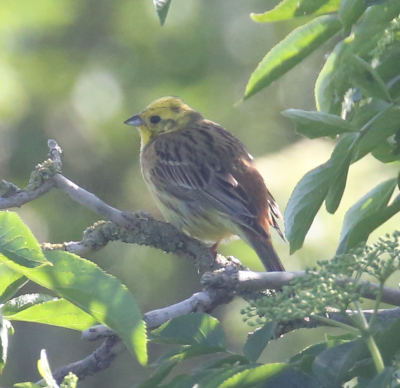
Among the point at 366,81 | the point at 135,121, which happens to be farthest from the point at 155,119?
the point at 366,81

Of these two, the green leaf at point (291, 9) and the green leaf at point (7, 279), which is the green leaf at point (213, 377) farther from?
the green leaf at point (291, 9)

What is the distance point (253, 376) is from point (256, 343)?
9.7 inches

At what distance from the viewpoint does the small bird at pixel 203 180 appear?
471cm

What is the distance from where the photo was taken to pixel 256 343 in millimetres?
1737

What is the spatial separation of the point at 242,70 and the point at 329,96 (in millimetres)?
5423

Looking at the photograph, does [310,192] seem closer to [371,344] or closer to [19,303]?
[371,344]

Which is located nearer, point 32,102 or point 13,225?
point 13,225

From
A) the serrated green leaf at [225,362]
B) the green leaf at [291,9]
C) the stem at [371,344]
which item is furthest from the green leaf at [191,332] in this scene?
the green leaf at [291,9]

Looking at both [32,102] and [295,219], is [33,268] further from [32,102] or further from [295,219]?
[32,102]

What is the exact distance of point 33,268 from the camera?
4.96 ft

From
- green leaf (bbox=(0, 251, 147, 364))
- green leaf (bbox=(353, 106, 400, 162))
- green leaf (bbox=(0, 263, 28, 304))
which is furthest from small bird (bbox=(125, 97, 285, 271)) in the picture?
green leaf (bbox=(0, 251, 147, 364))

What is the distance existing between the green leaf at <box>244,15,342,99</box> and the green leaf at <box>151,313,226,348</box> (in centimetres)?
84

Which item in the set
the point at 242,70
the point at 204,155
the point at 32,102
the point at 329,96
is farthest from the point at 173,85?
the point at 329,96

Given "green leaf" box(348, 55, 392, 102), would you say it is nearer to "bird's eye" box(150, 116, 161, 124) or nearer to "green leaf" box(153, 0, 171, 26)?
"green leaf" box(153, 0, 171, 26)
